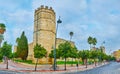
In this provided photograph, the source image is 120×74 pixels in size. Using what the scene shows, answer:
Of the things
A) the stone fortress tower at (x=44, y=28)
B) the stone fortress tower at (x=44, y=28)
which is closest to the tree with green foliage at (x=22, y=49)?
the stone fortress tower at (x=44, y=28)

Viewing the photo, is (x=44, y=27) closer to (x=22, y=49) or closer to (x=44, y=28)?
(x=44, y=28)

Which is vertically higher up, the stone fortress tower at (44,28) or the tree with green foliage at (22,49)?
the stone fortress tower at (44,28)

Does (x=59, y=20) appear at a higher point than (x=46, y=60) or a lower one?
higher

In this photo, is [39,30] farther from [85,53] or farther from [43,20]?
[85,53]

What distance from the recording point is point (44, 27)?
76.2 metres

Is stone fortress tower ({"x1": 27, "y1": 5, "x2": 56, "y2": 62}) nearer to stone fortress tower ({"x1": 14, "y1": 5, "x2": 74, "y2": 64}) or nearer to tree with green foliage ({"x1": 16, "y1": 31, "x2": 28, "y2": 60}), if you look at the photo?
stone fortress tower ({"x1": 14, "y1": 5, "x2": 74, "y2": 64})

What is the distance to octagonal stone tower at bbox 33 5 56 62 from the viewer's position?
75944 millimetres

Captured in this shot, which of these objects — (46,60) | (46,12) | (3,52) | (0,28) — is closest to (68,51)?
(3,52)

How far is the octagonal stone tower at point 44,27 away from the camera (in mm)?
75944

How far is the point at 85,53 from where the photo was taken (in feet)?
271

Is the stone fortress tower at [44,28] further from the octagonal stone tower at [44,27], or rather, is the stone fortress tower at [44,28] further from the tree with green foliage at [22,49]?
the tree with green foliage at [22,49]

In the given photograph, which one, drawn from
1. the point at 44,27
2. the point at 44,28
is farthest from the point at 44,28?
the point at 44,27

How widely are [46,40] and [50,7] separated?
10064 millimetres

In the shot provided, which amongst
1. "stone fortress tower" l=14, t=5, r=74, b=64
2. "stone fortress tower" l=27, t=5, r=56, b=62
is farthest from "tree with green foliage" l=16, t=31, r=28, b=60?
"stone fortress tower" l=27, t=5, r=56, b=62
